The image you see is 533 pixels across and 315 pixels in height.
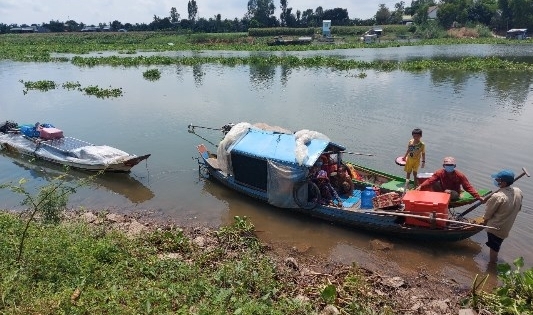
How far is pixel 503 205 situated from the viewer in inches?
341

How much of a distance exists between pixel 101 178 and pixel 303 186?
29.3ft

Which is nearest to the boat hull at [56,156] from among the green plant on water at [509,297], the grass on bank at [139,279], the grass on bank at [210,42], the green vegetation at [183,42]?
the grass on bank at [139,279]

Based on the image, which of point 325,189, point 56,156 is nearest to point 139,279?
point 325,189

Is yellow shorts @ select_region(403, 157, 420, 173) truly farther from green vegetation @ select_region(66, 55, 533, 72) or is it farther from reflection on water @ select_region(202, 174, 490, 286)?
green vegetation @ select_region(66, 55, 533, 72)

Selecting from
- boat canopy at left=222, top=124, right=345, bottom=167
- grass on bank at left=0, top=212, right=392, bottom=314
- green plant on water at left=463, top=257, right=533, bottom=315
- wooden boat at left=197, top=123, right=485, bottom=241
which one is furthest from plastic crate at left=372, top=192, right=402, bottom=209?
green plant on water at left=463, top=257, right=533, bottom=315

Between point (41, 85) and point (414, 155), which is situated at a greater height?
point (41, 85)

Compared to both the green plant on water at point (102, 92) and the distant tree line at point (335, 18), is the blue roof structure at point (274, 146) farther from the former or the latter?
the distant tree line at point (335, 18)

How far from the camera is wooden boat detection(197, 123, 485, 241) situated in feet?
33.5

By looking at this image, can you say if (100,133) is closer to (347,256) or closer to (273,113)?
(273,113)

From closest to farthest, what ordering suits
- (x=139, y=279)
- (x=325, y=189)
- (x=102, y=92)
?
1. (x=139, y=279)
2. (x=325, y=189)
3. (x=102, y=92)

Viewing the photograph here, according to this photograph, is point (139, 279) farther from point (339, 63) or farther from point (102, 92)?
point (339, 63)

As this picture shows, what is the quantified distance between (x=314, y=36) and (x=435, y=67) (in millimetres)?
59155

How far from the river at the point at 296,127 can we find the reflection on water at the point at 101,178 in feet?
0.24

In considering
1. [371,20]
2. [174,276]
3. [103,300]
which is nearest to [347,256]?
[174,276]
